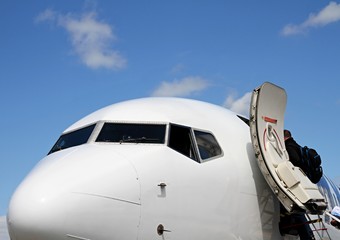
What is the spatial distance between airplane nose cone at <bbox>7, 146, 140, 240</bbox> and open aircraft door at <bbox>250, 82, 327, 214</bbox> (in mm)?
2641

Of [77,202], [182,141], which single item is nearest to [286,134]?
[182,141]

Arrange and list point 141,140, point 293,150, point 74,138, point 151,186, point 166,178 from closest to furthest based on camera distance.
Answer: point 151,186 < point 166,178 < point 141,140 < point 74,138 < point 293,150

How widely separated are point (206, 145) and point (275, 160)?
1.33 metres

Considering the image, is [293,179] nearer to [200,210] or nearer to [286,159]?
[286,159]

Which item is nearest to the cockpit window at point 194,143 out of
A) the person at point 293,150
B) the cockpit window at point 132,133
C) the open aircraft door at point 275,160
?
the cockpit window at point 132,133

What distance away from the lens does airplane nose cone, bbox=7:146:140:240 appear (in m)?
6.93

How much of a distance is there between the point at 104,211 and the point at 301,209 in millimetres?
3537

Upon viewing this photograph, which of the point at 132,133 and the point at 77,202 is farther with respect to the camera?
the point at 132,133

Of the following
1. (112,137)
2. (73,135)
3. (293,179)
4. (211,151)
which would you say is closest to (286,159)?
(293,179)

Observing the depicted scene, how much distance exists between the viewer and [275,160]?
934 centimetres

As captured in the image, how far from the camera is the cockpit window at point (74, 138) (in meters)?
8.95

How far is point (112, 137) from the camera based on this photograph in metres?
8.62

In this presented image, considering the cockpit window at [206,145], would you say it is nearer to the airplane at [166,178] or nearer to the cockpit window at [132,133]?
the airplane at [166,178]

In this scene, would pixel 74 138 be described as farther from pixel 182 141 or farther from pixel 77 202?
pixel 77 202
